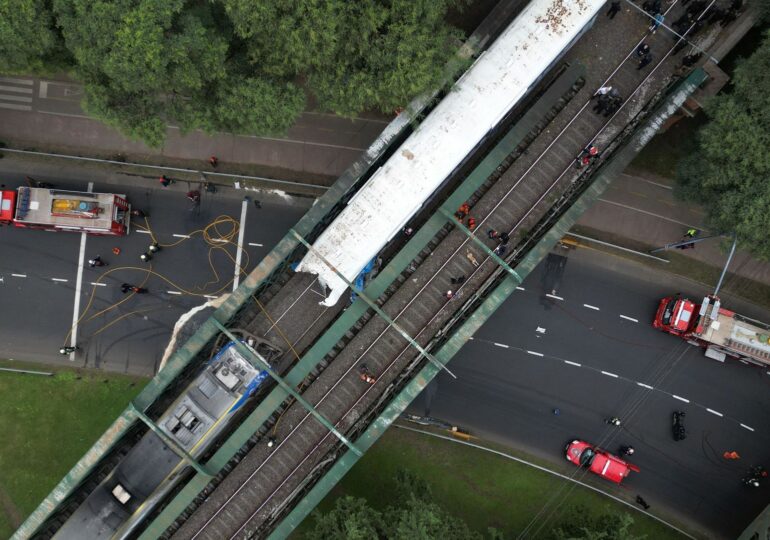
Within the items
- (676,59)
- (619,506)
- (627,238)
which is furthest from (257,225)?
(619,506)

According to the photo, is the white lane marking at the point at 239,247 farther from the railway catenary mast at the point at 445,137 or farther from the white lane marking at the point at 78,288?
the white lane marking at the point at 78,288

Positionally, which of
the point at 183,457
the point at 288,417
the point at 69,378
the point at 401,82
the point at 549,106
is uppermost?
the point at 549,106

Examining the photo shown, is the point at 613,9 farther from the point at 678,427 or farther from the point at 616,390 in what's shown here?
the point at 678,427

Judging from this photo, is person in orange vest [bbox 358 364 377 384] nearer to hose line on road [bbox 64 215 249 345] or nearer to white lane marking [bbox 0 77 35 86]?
hose line on road [bbox 64 215 249 345]

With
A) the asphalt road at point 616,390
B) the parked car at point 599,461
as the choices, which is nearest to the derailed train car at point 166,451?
the asphalt road at point 616,390

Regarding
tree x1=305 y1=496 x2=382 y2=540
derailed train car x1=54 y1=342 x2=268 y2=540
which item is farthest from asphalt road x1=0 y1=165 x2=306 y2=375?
tree x1=305 y1=496 x2=382 y2=540

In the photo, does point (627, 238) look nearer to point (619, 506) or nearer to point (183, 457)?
point (619, 506)

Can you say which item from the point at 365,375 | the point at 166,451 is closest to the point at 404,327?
the point at 365,375
